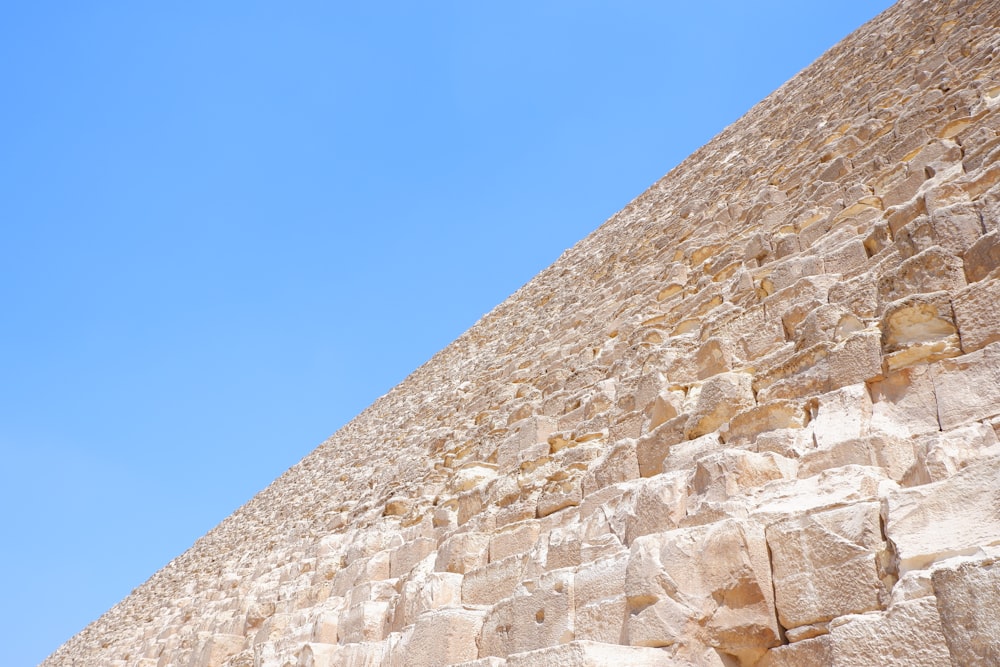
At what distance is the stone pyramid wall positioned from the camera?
240 centimetres

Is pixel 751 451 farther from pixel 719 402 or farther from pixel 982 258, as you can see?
pixel 982 258

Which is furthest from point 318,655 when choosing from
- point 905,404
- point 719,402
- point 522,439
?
point 905,404

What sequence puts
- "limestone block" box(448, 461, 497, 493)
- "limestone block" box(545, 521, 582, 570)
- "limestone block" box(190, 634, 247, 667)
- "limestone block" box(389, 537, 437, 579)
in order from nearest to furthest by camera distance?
"limestone block" box(545, 521, 582, 570) < "limestone block" box(389, 537, 437, 579) < "limestone block" box(448, 461, 497, 493) < "limestone block" box(190, 634, 247, 667)

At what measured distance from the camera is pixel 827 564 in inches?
95.3

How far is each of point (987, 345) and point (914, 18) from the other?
6.01m

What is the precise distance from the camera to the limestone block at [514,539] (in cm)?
418

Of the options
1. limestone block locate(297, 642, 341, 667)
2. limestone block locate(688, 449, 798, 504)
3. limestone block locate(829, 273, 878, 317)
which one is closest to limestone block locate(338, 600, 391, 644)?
limestone block locate(297, 642, 341, 667)

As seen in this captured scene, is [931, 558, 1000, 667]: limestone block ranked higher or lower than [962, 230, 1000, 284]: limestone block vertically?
lower

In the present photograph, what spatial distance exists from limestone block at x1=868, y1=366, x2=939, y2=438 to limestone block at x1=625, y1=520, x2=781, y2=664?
1.90ft

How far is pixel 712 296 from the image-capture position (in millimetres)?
5086

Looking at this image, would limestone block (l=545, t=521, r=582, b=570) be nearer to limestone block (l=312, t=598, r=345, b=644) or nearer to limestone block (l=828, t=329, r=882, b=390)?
limestone block (l=828, t=329, r=882, b=390)

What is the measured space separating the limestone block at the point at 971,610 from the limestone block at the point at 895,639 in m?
0.03

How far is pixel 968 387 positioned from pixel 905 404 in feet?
0.71

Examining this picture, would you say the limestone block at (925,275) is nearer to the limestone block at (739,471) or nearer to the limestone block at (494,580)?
the limestone block at (739,471)
